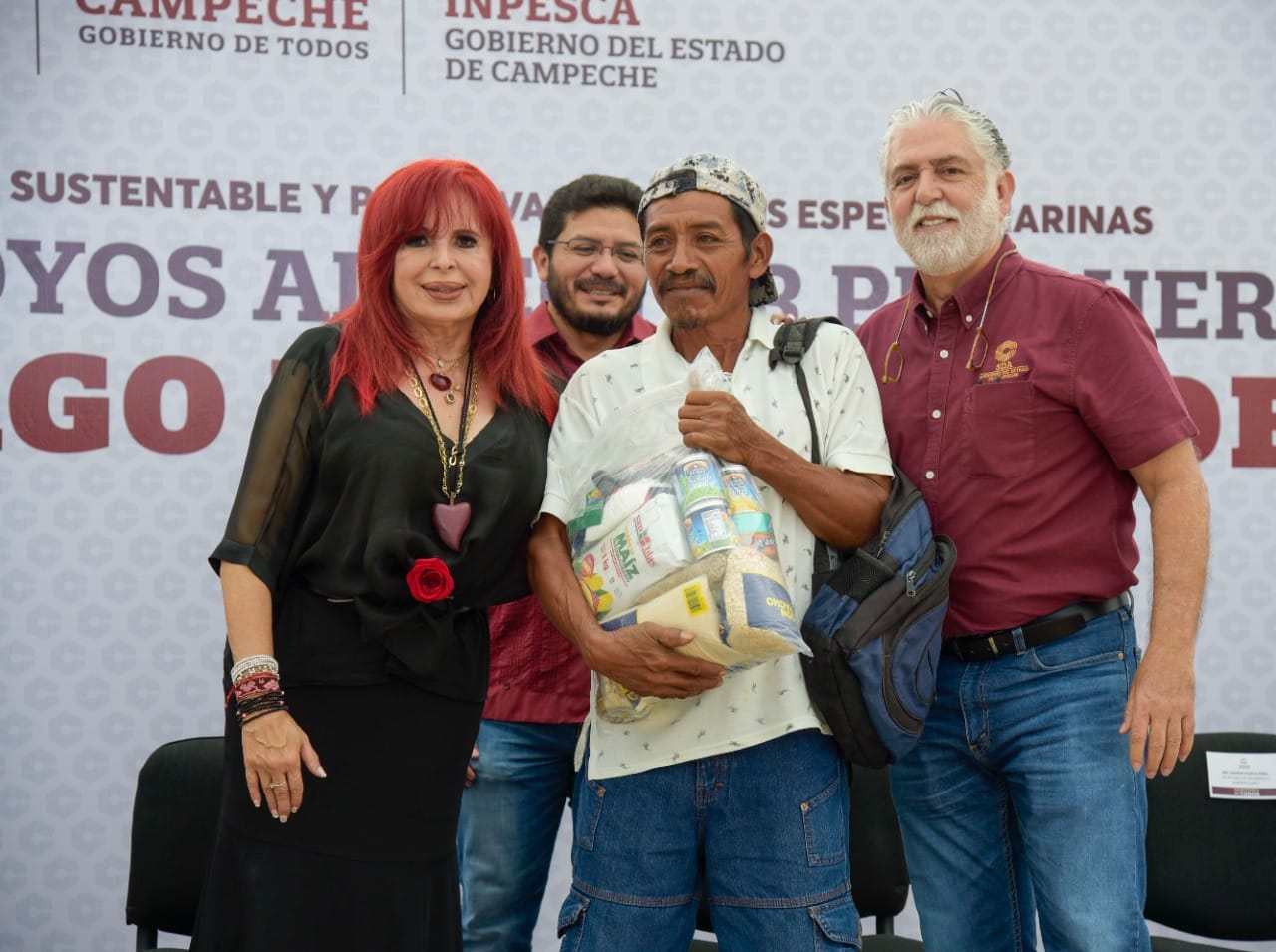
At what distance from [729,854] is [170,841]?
170cm

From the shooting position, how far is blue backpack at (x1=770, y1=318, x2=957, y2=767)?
2.00m

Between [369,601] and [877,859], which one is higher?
[369,601]

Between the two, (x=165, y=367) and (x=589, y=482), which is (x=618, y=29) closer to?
(x=165, y=367)

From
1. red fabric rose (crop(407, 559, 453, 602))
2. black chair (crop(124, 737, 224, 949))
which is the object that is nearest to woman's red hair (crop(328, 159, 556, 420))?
red fabric rose (crop(407, 559, 453, 602))

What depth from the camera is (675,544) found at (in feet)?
6.17

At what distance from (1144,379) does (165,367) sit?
279 cm

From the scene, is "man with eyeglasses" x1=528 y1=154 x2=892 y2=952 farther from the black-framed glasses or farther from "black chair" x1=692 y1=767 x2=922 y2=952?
"black chair" x1=692 y1=767 x2=922 y2=952

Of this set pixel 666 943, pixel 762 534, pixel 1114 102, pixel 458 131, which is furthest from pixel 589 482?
pixel 1114 102

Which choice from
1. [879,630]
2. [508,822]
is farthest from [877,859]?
[879,630]

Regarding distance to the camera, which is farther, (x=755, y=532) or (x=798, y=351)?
(x=798, y=351)

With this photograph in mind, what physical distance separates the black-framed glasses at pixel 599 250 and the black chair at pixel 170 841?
1.57 meters

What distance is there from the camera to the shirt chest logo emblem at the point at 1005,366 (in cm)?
227

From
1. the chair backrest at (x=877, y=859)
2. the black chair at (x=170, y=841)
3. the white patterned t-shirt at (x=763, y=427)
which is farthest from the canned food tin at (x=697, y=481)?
the black chair at (x=170, y=841)

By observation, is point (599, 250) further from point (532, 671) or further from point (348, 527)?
point (348, 527)
